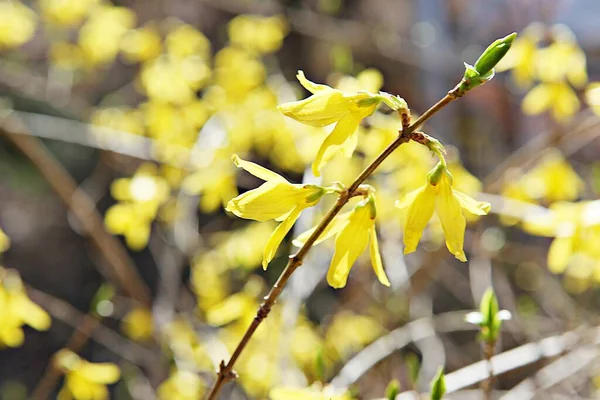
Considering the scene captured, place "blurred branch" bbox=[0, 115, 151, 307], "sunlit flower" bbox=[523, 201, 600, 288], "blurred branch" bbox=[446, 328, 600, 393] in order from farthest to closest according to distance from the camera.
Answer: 1. "blurred branch" bbox=[0, 115, 151, 307]
2. "blurred branch" bbox=[446, 328, 600, 393]
3. "sunlit flower" bbox=[523, 201, 600, 288]

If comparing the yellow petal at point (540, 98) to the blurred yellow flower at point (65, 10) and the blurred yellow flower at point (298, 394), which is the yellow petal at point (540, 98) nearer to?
the blurred yellow flower at point (298, 394)

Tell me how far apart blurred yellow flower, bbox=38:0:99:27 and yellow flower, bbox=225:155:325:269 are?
2.11 metres

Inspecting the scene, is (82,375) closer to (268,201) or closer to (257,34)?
(268,201)

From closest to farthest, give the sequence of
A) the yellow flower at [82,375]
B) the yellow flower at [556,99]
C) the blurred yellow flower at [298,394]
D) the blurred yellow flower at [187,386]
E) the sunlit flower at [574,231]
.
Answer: the blurred yellow flower at [298,394] < the sunlit flower at [574,231] < the yellow flower at [82,375] < the yellow flower at [556,99] < the blurred yellow flower at [187,386]

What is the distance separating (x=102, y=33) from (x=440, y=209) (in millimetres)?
2196

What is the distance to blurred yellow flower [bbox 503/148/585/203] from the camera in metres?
1.79

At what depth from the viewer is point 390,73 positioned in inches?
210

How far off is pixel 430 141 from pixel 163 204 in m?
1.79

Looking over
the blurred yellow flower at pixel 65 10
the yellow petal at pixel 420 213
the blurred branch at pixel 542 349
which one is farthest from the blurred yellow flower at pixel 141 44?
the yellow petal at pixel 420 213

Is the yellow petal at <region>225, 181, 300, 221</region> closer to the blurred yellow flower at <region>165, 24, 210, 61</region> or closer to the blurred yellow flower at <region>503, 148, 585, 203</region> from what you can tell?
the blurred yellow flower at <region>503, 148, 585, 203</region>

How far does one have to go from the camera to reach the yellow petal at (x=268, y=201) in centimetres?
73

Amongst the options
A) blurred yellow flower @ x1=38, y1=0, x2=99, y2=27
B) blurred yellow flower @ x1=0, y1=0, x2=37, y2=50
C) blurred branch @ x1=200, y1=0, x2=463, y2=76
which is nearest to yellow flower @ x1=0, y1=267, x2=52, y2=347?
blurred yellow flower @ x1=0, y1=0, x2=37, y2=50

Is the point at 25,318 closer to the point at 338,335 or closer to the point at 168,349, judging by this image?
the point at 168,349

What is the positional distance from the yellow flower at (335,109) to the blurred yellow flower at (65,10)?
6.95 feet
